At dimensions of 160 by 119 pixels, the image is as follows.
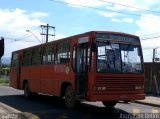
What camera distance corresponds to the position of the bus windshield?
52.6 ft

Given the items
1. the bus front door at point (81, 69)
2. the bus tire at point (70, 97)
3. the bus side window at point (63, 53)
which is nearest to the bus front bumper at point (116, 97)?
the bus front door at point (81, 69)

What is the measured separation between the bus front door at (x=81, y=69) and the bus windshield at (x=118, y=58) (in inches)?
32.6

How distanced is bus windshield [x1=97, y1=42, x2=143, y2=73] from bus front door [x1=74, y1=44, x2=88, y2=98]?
0.83 metres

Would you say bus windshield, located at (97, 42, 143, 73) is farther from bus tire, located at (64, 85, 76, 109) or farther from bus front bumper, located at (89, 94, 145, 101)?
bus tire, located at (64, 85, 76, 109)

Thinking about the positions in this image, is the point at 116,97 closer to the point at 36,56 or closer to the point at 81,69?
the point at 81,69

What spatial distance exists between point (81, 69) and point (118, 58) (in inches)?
68.2

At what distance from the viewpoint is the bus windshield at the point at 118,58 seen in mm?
16047

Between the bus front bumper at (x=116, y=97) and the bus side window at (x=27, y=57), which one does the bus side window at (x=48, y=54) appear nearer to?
the bus side window at (x=27, y=57)

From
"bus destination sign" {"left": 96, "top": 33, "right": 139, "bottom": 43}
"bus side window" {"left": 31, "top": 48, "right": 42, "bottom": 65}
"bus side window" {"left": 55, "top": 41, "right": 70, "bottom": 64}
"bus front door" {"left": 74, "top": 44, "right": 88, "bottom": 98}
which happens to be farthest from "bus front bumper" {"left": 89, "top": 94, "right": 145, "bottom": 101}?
"bus side window" {"left": 31, "top": 48, "right": 42, "bottom": 65}

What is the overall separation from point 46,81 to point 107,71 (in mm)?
6108

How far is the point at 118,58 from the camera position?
16297mm

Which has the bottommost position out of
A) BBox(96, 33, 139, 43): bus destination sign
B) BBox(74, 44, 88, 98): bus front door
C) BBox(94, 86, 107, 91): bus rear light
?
BBox(94, 86, 107, 91): bus rear light

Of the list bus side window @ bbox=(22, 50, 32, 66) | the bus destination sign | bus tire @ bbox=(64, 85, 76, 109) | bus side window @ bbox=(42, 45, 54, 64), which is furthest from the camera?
bus side window @ bbox=(22, 50, 32, 66)

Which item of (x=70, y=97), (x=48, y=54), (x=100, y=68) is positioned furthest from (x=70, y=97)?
(x=48, y=54)
